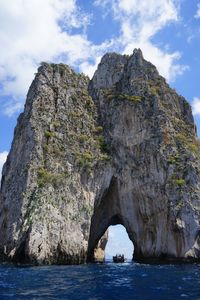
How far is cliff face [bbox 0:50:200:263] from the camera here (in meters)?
59.8

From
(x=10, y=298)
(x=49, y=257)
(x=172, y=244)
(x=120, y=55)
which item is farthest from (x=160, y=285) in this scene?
(x=120, y=55)

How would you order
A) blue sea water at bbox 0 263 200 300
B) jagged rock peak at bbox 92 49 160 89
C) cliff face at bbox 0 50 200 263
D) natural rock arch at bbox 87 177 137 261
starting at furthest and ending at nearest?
jagged rock peak at bbox 92 49 160 89 → natural rock arch at bbox 87 177 137 261 → cliff face at bbox 0 50 200 263 → blue sea water at bbox 0 263 200 300

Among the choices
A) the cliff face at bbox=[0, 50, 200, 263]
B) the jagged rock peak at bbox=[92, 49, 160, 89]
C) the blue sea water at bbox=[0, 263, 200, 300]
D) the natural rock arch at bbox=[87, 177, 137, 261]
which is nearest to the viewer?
the blue sea water at bbox=[0, 263, 200, 300]

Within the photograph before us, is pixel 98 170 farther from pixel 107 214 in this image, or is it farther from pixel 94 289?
pixel 94 289

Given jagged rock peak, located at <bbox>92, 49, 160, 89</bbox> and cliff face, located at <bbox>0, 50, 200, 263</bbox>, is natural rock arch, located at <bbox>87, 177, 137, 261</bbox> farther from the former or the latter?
jagged rock peak, located at <bbox>92, 49, 160, 89</bbox>

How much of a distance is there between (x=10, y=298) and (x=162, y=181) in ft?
160

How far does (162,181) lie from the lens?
69375mm

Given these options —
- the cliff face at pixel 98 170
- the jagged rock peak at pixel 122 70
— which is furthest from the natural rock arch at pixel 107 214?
the jagged rock peak at pixel 122 70

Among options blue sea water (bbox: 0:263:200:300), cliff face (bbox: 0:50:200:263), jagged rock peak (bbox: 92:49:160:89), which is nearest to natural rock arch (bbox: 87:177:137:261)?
cliff face (bbox: 0:50:200:263)

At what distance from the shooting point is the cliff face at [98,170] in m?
59.8

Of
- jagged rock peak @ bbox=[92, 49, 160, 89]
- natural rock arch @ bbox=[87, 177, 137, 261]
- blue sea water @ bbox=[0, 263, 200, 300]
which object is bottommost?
blue sea water @ bbox=[0, 263, 200, 300]

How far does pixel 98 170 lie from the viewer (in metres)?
70.4

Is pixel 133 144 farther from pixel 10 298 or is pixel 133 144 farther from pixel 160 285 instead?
pixel 10 298

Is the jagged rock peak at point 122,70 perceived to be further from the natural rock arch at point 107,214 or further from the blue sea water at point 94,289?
the blue sea water at point 94,289
